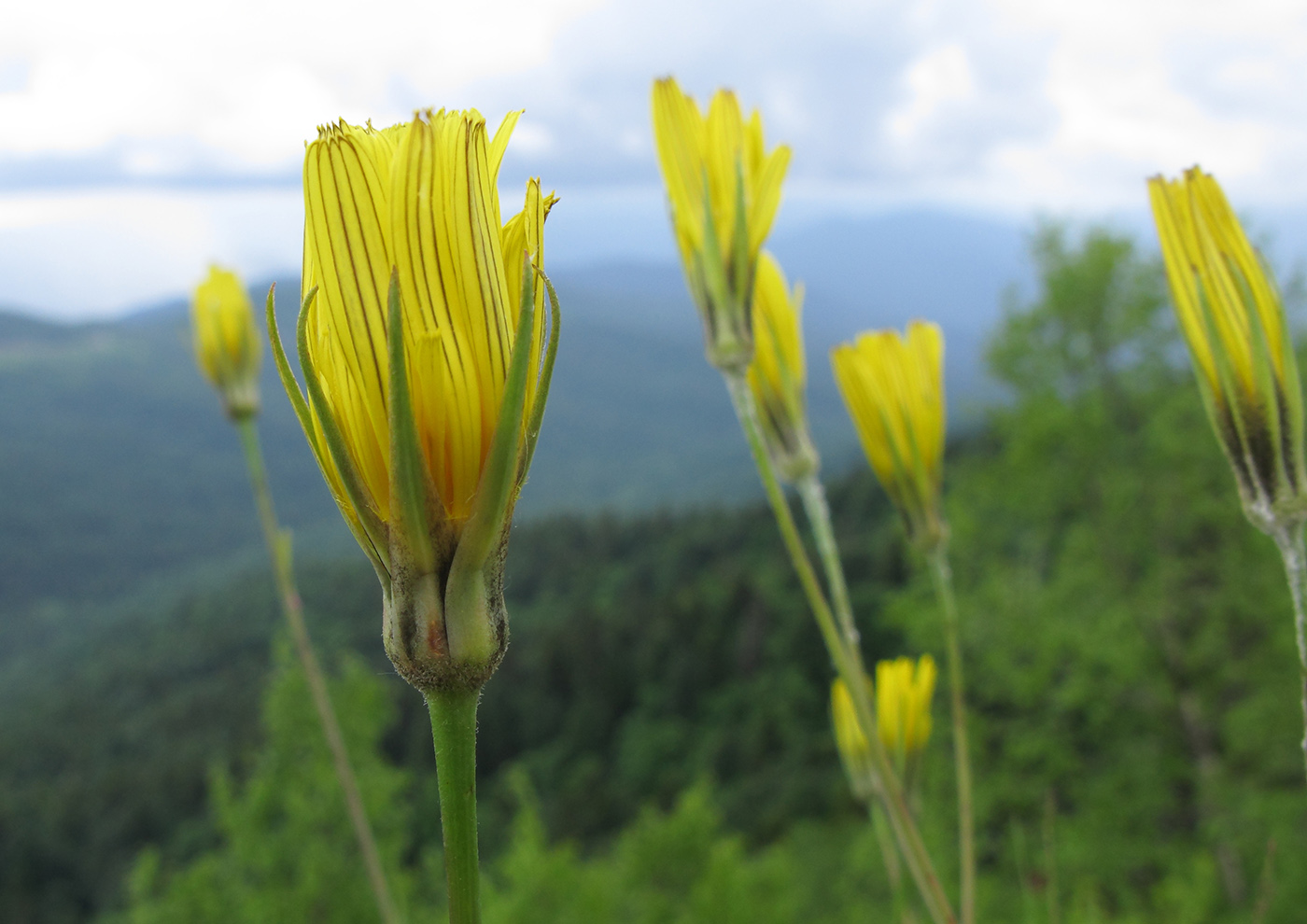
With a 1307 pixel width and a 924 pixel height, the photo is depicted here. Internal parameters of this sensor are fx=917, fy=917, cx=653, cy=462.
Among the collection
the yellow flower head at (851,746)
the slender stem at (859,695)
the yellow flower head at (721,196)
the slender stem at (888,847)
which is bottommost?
the slender stem at (888,847)

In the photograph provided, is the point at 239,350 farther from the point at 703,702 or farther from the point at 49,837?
the point at 49,837

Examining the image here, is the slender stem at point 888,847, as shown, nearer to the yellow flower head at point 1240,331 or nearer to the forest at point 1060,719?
the forest at point 1060,719

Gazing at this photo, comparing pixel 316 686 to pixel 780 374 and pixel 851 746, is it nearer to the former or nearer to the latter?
pixel 851 746

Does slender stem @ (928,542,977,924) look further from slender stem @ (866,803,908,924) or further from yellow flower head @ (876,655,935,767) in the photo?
yellow flower head @ (876,655,935,767)

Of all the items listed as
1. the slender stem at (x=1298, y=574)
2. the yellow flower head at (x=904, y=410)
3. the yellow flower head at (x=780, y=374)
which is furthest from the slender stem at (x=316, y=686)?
the slender stem at (x=1298, y=574)

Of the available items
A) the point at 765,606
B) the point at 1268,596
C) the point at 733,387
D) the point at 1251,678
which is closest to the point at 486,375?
the point at 733,387

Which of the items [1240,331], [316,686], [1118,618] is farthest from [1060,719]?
[1240,331]
